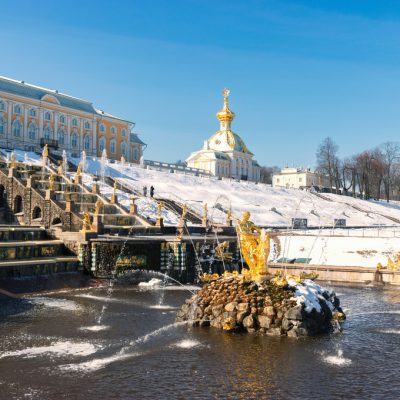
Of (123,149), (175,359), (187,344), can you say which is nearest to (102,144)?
(123,149)

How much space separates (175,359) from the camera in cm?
1148

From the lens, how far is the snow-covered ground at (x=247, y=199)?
165 ft

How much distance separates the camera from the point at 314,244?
32750 millimetres

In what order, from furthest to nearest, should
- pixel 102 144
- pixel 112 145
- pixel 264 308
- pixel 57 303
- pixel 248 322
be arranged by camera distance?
pixel 112 145 < pixel 102 144 < pixel 57 303 < pixel 264 308 < pixel 248 322

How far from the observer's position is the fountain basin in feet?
45.4

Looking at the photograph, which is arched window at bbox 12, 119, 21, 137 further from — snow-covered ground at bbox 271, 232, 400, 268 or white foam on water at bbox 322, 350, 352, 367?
white foam on water at bbox 322, 350, 352, 367

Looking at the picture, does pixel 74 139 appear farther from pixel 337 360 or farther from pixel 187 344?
pixel 337 360

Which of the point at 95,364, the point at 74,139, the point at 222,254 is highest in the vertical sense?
the point at 74,139

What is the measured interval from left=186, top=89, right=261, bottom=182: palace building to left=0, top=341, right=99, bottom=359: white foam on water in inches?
3384

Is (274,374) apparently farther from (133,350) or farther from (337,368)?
(133,350)

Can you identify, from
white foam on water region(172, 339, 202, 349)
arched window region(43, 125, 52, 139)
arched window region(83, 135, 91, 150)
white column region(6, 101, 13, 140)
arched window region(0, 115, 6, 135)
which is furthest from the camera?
arched window region(83, 135, 91, 150)

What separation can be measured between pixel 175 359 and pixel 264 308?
11.7 feet

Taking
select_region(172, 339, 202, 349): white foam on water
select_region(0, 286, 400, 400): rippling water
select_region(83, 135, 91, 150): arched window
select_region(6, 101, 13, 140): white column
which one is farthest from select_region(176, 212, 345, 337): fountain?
select_region(83, 135, 91, 150): arched window

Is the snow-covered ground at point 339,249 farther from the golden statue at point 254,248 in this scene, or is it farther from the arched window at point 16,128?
the arched window at point 16,128
